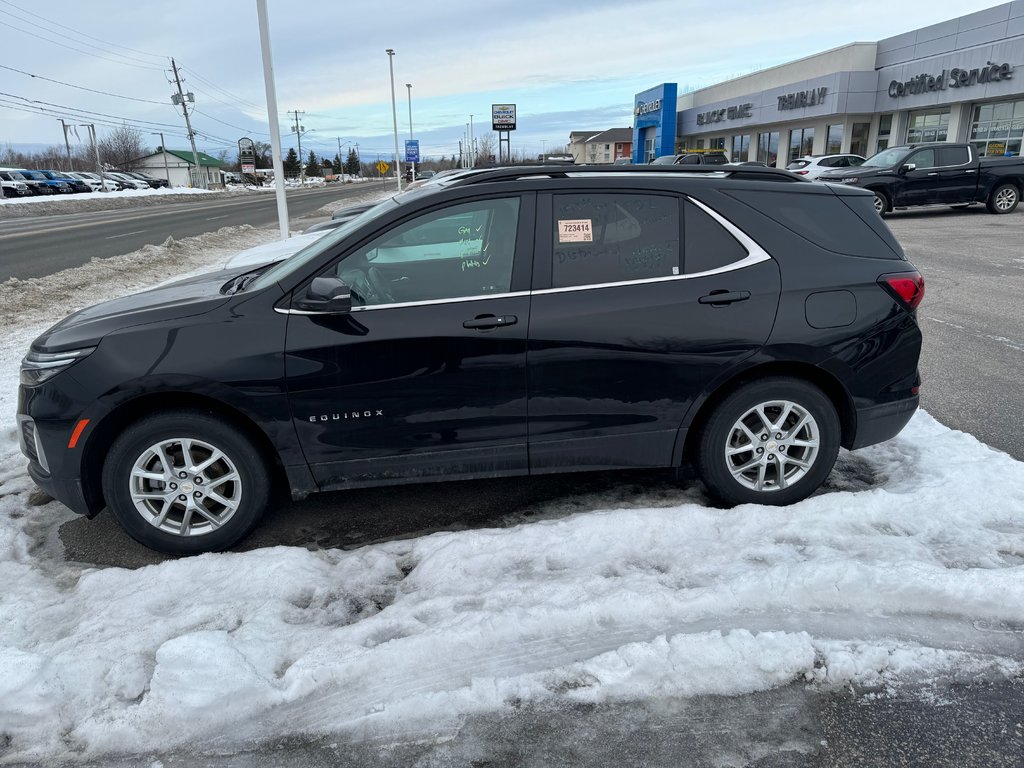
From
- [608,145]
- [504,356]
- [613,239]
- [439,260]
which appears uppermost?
[608,145]

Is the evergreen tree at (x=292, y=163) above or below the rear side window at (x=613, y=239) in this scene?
above

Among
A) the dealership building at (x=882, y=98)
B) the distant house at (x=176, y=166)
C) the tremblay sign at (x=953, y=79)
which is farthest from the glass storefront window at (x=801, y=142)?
the distant house at (x=176, y=166)

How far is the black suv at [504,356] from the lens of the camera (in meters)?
3.53

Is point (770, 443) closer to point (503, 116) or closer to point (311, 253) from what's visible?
point (311, 253)

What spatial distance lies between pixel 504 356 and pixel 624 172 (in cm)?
126

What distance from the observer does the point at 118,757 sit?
7.98 ft

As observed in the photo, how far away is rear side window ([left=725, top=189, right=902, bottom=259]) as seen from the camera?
3918 millimetres

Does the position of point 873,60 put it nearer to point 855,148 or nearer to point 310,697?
point 855,148

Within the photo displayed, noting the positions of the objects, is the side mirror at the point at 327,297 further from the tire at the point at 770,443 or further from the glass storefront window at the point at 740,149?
the glass storefront window at the point at 740,149

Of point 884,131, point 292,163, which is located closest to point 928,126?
point 884,131

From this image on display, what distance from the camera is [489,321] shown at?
142 inches

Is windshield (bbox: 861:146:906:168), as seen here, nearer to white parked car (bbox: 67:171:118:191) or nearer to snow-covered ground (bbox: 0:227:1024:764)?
snow-covered ground (bbox: 0:227:1024:764)

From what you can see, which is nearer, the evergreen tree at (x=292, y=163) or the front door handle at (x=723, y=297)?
the front door handle at (x=723, y=297)

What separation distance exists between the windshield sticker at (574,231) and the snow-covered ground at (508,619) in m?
1.44
